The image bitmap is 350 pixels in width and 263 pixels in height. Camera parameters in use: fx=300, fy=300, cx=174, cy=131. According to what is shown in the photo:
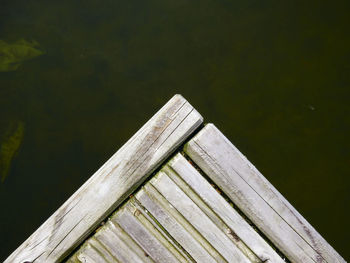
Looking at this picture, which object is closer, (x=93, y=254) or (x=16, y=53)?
(x=93, y=254)

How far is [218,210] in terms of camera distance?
6.48 feet

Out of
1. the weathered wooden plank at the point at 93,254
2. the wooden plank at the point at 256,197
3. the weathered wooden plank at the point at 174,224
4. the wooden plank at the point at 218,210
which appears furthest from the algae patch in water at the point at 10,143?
the wooden plank at the point at 256,197

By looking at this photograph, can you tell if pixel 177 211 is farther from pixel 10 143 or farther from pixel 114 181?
pixel 10 143

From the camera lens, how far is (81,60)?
3074 millimetres

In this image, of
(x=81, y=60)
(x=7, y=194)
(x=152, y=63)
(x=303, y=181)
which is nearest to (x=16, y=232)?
(x=7, y=194)

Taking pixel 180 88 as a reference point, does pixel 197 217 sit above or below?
below

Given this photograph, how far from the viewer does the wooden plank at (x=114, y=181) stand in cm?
190

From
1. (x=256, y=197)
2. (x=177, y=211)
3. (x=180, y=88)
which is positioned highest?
(x=180, y=88)

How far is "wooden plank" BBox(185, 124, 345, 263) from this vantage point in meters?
1.94

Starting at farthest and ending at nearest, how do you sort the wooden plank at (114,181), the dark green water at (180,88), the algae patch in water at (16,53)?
1. the algae patch in water at (16,53)
2. the dark green water at (180,88)
3. the wooden plank at (114,181)

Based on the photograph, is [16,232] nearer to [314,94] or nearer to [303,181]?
[303,181]

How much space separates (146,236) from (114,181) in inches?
17.0

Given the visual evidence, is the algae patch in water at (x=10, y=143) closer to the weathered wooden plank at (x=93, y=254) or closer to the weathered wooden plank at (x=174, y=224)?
the weathered wooden plank at (x=93, y=254)

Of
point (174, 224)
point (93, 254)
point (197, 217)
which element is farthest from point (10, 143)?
point (197, 217)
